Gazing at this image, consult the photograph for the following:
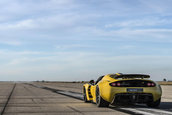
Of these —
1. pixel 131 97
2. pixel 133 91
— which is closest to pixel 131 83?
pixel 133 91

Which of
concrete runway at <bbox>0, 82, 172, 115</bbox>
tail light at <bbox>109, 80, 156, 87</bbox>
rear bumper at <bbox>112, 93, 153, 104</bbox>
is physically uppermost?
tail light at <bbox>109, 80, 156, 87</bbox>

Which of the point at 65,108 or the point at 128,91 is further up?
the point at 128,91

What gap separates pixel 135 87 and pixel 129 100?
45 cm

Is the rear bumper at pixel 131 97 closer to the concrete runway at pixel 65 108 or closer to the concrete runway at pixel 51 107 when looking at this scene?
the concrete runway at pixel 65 108

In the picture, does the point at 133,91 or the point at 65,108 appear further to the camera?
the point at 65,108

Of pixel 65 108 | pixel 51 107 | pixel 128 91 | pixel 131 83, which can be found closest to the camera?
pixel 128 91

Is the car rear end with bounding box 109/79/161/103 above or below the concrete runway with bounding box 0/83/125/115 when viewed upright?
above

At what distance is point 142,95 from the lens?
927cm

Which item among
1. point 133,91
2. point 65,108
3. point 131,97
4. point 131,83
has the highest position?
point 131,83

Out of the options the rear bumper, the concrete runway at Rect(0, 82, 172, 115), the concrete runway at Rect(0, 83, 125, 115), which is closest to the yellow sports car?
the rear bumper

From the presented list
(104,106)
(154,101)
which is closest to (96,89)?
(104,106)

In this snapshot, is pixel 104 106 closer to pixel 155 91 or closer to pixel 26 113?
pixel 155 91

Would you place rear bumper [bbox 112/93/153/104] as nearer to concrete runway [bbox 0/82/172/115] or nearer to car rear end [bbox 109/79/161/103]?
car rear end [bbox 109/79/161/103]

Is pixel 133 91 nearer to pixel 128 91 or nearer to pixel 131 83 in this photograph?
pixel 128 91
